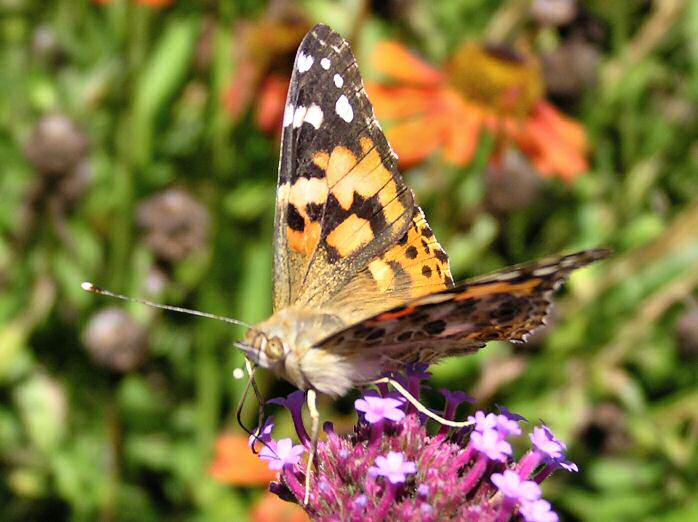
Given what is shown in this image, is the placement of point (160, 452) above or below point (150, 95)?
below

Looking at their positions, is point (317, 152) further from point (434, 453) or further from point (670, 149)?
point (670, 149)

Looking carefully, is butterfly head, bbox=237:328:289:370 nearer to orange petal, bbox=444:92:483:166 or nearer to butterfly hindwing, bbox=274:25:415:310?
butterfly hindwing, bbox=274:25:415:310

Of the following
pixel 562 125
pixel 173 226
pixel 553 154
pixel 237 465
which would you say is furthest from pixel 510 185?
pixel 237 465

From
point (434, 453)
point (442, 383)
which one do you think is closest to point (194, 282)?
point (442, 383)

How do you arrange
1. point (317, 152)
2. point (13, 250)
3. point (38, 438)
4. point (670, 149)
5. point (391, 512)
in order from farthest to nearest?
point (670, 149)
point (13, 250)
point (38, 438)
point (317, 152)
point (391, 512)

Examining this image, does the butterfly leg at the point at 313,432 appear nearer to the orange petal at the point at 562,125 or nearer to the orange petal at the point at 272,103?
the orange petal at the point at 272,103

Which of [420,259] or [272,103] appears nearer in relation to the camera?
[420,259]

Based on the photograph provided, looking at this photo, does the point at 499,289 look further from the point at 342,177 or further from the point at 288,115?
the point at 288,115
